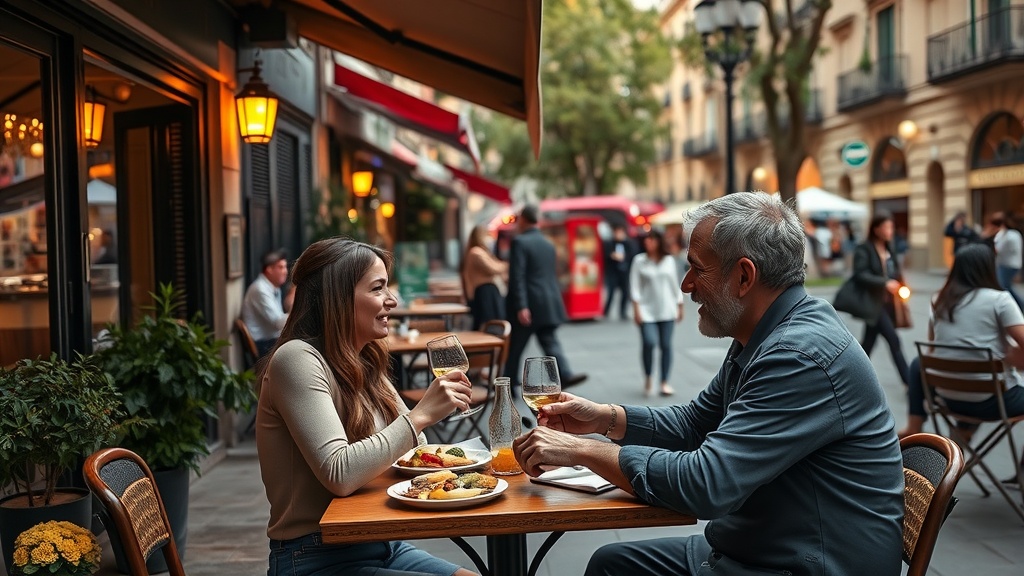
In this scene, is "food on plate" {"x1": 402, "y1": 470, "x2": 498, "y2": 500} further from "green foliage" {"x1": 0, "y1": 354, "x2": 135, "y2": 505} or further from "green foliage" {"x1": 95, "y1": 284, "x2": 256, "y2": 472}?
"green foliage" {"x1": 95, "y1": 284, "x2": 256, "y2": 472}

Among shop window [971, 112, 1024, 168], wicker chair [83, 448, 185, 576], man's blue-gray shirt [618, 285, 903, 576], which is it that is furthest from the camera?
shop window [971, 112, 1024, 168]

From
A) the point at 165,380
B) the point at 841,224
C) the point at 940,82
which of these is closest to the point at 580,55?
the point at 841,224

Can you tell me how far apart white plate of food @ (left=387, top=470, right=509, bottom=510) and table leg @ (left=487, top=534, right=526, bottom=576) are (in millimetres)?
184

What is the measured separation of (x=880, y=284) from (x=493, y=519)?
6.92m

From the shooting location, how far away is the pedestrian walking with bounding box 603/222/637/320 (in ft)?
60.7

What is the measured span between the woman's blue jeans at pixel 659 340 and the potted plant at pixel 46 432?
644 centimetres

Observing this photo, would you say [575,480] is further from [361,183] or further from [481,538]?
[361,183]

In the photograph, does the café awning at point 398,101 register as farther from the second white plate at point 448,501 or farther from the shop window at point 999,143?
the shop window at point 999,143

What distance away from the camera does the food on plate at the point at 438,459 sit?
297cm

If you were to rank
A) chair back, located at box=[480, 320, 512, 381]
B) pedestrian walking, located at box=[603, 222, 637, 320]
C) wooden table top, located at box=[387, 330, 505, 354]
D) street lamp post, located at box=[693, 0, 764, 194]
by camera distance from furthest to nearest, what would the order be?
1. pedestrian walking, located at box=[603, 222, 637, 320]
2. street lamp post, located at box=[693, 0, 764, 194]
3. chair back, located at box=[480, 320, 512, 381]
4. wooden table top, located at box=[387, 330, 505, 354]

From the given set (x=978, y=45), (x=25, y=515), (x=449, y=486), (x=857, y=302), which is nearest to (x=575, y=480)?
(x=449, y=486)

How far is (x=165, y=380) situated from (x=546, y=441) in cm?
258

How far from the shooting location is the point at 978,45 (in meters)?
23.3

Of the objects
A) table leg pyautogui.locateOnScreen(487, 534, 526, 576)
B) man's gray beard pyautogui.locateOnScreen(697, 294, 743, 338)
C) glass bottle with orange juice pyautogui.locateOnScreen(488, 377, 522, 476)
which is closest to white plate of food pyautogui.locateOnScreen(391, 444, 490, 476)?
glass bottle with orange juice pyautogui.locateOnScreen(488, 377, 522, 476)
